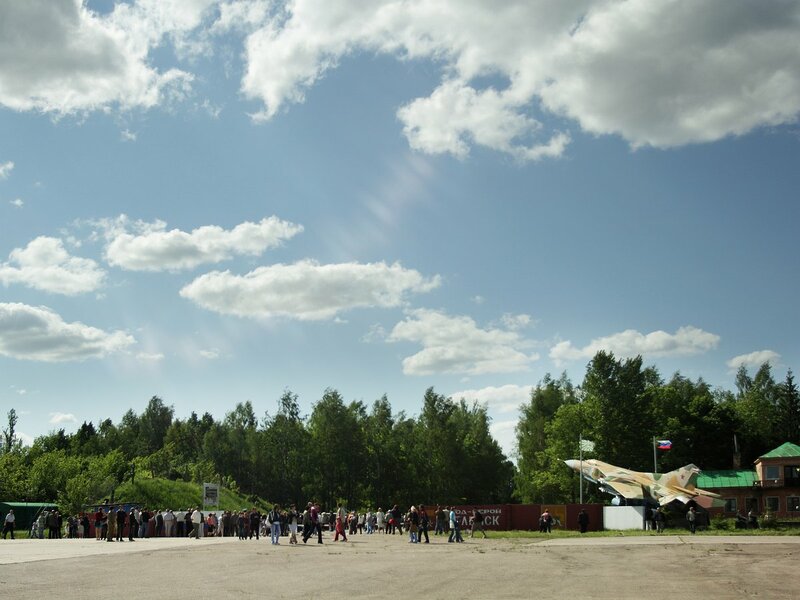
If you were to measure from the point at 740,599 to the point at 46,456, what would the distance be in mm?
85923

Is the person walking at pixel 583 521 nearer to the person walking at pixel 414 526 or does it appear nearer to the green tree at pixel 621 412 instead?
the person walking at pixel 414 526

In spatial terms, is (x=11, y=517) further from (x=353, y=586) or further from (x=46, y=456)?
(x=46, y=456)

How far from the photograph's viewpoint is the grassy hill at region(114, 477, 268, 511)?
7494 cm

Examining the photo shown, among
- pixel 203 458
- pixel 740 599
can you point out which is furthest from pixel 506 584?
pixel 203 458

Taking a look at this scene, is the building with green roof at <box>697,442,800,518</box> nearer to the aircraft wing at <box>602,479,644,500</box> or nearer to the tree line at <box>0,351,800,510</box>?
the tree line at <box>0,351,800,510</box>

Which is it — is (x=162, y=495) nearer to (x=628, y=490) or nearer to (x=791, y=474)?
(x=628, y=490)

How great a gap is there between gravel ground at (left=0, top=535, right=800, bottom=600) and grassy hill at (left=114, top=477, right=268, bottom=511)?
4609 centimetres

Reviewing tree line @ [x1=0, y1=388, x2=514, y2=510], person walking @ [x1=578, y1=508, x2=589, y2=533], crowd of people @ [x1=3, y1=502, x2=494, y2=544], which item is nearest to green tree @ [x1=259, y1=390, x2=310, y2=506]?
tree line @ [x1=0, y1=388, x2=514, y2=510]

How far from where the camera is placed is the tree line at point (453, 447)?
80812mm

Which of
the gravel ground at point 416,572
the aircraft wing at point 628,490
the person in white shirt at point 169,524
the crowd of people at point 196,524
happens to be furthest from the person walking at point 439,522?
the person in white shirt at point 169,524

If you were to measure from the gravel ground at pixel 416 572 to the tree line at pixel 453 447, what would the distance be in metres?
48.3

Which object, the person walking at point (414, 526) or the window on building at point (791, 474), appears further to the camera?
the window on building at point (791, 474)

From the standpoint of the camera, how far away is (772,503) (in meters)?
76.7

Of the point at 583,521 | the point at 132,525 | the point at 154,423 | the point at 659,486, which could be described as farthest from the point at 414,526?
the point at 154,423
